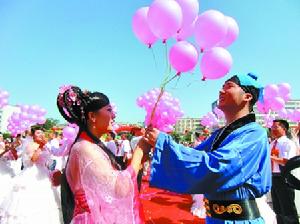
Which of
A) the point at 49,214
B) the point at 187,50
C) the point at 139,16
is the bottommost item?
the point at 49,214

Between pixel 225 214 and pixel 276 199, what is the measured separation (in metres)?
3.87

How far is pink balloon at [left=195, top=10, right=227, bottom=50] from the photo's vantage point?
11.1ft

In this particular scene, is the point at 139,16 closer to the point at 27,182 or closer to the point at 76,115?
the point at 76,115

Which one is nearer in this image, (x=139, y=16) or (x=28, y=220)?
(x=139, y=16)

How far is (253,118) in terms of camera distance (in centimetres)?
245

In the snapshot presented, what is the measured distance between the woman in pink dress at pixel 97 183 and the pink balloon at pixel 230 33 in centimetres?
197

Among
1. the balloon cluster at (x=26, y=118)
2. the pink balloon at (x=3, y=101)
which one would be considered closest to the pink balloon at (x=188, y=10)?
Result: the balloon cluster at (x=26, y=118)

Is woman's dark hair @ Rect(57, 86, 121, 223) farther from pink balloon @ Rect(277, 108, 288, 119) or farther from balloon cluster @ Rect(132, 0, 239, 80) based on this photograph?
pink balloon @ Rect(277, 108, 288, 119)

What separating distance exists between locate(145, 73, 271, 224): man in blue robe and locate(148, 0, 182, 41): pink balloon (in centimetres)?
141

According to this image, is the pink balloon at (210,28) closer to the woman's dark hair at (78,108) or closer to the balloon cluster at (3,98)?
the woman's dark hair at (78,108)

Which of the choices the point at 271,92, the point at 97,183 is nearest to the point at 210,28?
the point at 97,183

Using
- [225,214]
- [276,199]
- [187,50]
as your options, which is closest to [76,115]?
[225,214]

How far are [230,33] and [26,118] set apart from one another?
17.8 feet

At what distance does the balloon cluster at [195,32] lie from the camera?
11.1 ft
